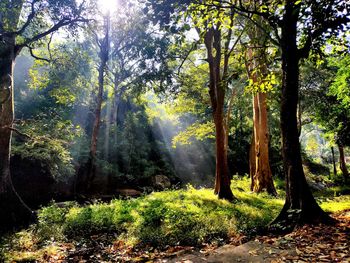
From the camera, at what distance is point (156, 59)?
18.2m

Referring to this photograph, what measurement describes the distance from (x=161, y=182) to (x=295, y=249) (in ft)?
77.6

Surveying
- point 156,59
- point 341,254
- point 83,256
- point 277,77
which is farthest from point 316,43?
point 156,59

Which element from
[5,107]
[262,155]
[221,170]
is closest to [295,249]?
[221,170]

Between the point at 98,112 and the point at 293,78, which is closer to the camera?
the point at 293,78

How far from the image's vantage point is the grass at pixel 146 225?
6.43m

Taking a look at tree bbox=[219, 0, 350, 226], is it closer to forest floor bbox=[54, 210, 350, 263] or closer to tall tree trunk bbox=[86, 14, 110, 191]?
forest floor bbox=[54, 210, 350, 263]

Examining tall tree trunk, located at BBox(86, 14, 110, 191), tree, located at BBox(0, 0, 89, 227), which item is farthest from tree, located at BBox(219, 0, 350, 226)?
tall tree trunk, located at BBox(86, 14, 110, 191)

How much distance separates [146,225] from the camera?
7484 mm

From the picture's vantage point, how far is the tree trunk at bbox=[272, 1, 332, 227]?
6215 millimetres

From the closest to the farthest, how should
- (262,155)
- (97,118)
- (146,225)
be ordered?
(146,225)
(262,155)
(97,118)

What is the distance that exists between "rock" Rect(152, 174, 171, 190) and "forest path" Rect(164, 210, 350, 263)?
2128cm

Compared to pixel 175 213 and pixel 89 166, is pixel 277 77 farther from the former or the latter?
pixel 89 166

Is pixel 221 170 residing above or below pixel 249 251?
above

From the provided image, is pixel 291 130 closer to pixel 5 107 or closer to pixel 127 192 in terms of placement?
pixel 5 107
